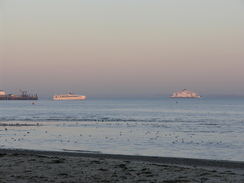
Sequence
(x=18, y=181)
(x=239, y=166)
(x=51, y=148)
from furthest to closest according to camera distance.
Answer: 1. (x=51, y=148)
2. (x=239, y=166)
3. (x=18, y=181)

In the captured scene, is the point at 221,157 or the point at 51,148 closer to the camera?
the point at 221,157

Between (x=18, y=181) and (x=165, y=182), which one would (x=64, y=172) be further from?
(x=165, y=182)

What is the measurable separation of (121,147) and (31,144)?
20.4ft

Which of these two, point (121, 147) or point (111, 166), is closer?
point (111, 166)

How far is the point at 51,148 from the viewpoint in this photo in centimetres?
2620

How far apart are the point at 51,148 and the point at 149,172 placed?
12314 millimetres

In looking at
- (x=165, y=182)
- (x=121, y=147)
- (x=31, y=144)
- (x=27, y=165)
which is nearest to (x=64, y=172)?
(x=27, y=165)

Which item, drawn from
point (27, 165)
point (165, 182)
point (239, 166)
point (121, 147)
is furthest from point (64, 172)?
point (121, 147)

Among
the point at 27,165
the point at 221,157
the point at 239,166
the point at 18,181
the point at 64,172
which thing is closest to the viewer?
the point at 18,181

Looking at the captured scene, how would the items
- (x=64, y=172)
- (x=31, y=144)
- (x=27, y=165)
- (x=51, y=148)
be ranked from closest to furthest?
(x=64, y=172) → (x=27, y=165) → (x=51, y=148) → (x=31, y=144)

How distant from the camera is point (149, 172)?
15.1m

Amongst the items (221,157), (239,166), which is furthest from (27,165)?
(221,157)

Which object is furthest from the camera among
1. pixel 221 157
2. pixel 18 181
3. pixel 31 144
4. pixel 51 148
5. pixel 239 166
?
pixel 31 144

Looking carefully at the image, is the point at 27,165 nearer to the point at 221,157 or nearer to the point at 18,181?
the point at 18,181
